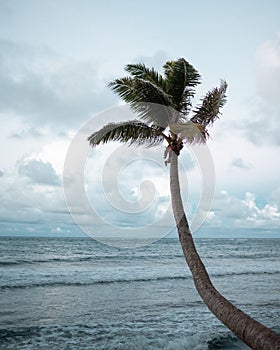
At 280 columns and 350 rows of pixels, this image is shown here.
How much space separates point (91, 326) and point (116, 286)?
912cm

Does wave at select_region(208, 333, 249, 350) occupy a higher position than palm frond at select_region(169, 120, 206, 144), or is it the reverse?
palm frond at select_region(169, 120, 206, 144)

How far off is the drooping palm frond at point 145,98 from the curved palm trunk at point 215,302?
124 cm

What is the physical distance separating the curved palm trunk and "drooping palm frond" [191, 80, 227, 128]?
1.51 meters

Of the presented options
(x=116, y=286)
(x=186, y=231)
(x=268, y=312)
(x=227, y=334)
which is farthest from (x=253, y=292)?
(x=186, y=231)

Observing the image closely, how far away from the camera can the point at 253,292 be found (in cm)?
2094

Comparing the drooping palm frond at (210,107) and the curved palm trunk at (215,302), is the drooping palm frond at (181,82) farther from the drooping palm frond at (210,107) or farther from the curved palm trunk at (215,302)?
the curved palm trunk at (215,302)

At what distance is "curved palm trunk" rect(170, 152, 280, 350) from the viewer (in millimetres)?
5114

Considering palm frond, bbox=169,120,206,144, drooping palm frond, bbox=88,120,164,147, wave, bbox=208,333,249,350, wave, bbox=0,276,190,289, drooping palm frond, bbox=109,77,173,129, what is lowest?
wave, bbox=208,333,249,350

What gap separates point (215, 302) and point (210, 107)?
4.97 metres

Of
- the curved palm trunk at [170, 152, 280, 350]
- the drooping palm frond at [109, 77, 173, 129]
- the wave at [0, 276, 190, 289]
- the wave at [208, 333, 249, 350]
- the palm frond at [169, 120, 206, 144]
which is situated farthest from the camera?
the wave at [0, 276, 190, 289]

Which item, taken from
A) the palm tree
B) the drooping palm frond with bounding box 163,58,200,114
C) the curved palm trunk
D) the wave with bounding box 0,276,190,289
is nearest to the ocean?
the wave with bounding box 0,276,190,289

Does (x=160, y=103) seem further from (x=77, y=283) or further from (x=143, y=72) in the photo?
(x=77, y=283)

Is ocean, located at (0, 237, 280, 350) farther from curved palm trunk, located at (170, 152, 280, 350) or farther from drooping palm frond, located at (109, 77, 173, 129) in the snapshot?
drooping palm frond, located at (109, 77, 173, 129)

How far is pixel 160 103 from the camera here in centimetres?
923
